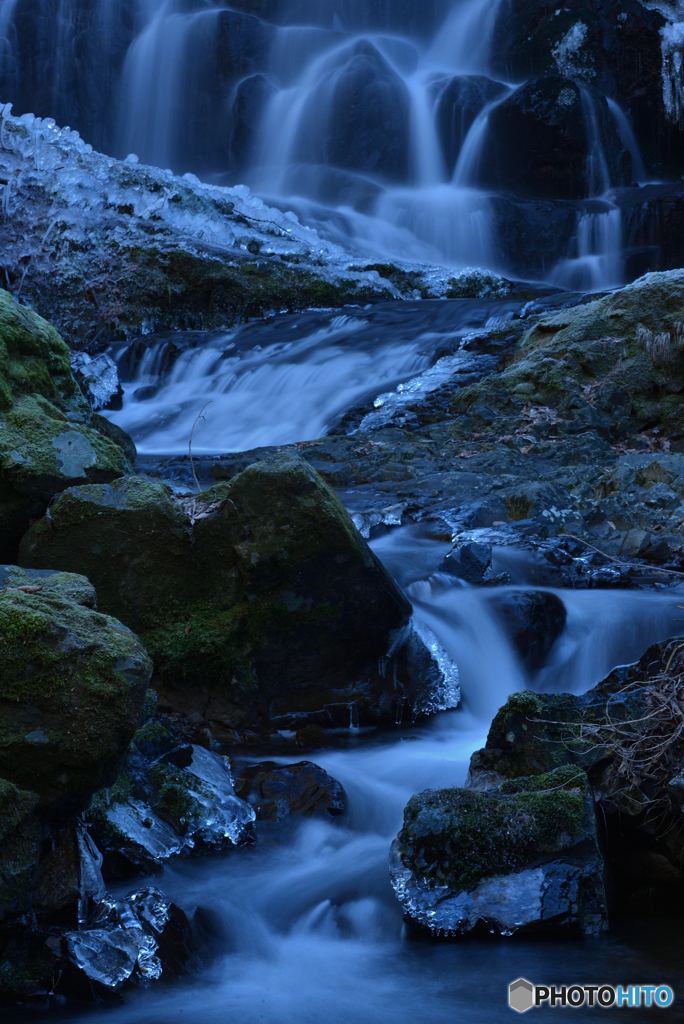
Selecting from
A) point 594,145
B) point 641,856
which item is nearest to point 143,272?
point 594,145

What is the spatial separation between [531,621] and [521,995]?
2523 mm

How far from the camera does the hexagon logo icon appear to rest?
2508mm

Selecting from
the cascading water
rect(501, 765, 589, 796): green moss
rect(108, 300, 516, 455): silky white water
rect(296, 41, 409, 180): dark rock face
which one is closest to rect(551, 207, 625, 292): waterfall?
the cascading water

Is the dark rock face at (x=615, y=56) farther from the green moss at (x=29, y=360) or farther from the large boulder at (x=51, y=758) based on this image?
the large boulder at (x=51, y=758)

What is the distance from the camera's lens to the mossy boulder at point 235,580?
4016 mm

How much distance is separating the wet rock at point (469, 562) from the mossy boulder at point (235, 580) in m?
1.24

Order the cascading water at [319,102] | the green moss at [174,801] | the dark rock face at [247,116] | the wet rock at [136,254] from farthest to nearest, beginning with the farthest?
the dark rock face at [247,116] → the cascading water at [319,102] → the wet rock at [136,254] → the green moss at [174,801]

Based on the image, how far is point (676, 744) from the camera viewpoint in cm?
299

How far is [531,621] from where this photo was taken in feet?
16.0

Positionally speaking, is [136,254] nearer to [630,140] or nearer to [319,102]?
[319,102]

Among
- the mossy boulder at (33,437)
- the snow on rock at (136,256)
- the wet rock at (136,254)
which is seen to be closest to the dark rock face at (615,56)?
the snow on rock at (136,256)

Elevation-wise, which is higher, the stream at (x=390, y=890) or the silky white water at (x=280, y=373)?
the silky white water at (x=280, y=373)

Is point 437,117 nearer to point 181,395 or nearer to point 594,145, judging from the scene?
point 594,145

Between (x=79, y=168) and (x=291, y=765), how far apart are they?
12311mm
